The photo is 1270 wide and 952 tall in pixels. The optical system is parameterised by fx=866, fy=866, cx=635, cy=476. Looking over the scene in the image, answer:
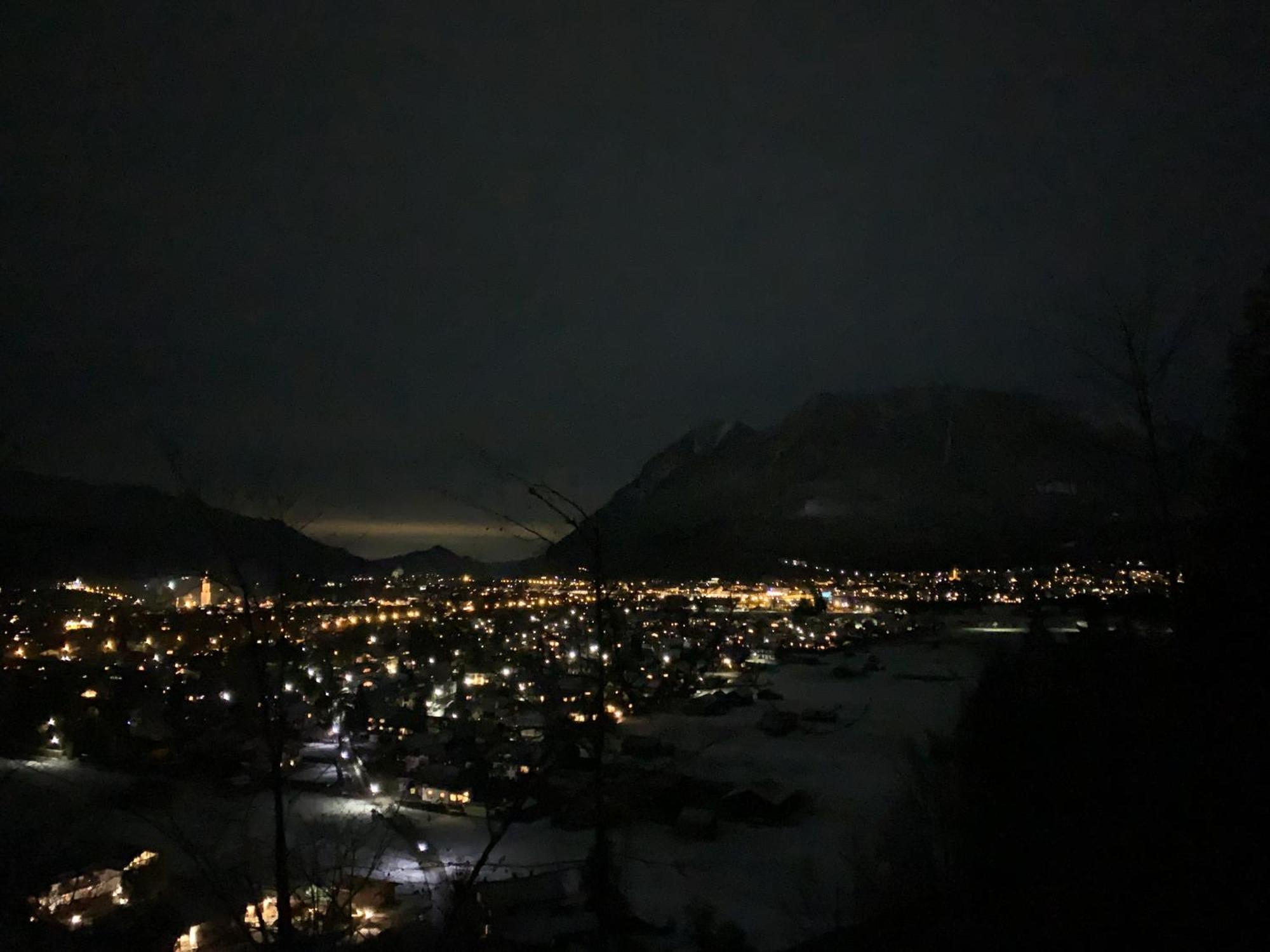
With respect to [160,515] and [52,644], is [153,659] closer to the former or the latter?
[52,644]

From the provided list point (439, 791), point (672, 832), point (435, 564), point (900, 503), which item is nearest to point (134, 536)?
point (435, 564)

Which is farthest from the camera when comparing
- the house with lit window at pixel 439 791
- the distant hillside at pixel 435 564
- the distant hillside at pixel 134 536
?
the house with lit window at pixel 439 791

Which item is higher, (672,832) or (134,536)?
(134,536)

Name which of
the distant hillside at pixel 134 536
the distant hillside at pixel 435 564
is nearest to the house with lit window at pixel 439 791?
the distant hillside at pixel 435 564

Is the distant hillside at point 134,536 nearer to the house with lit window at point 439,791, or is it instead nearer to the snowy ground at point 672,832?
the snowy ground at point 672,832

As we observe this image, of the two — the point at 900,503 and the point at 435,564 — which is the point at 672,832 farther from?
the point at 900,503
